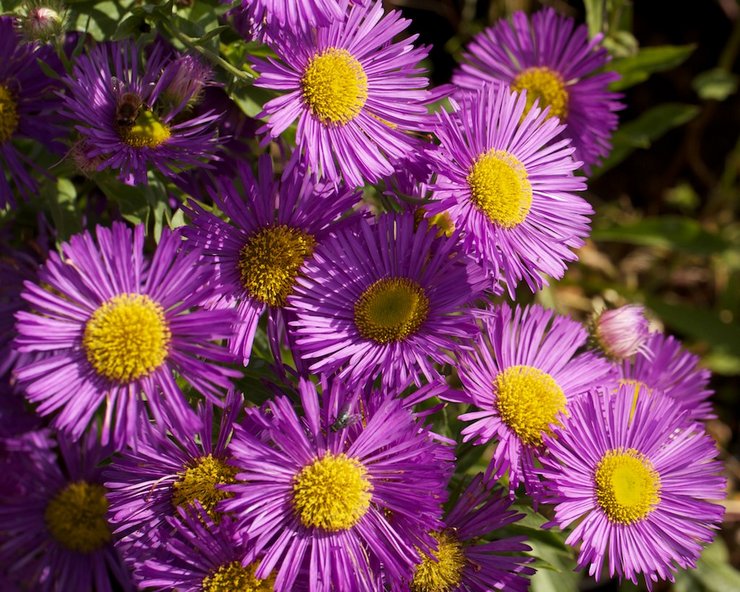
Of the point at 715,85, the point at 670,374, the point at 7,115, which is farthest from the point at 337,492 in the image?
the point at 715,85

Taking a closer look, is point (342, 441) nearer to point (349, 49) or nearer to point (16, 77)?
point (349, 49)

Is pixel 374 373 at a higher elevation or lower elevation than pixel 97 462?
higher

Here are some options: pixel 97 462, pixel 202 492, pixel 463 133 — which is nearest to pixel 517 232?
pixel 463 133

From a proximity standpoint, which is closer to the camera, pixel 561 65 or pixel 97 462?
pixel 97 462

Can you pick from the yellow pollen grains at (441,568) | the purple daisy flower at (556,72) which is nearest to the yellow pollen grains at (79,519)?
the yellow pollen grains at (441,568)

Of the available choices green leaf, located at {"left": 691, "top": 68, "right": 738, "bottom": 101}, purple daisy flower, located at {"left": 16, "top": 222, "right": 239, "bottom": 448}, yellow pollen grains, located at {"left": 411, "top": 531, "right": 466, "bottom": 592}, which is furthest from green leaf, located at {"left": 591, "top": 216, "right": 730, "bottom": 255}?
purple daisy flower, located at {"left": 16, "top": 222, "right": 239, "bottom": 448}

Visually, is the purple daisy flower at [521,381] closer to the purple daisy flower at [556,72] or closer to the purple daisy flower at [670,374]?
the purple daisy flower at [670,374]

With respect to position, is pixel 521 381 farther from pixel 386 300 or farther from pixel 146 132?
pixel 146 132
